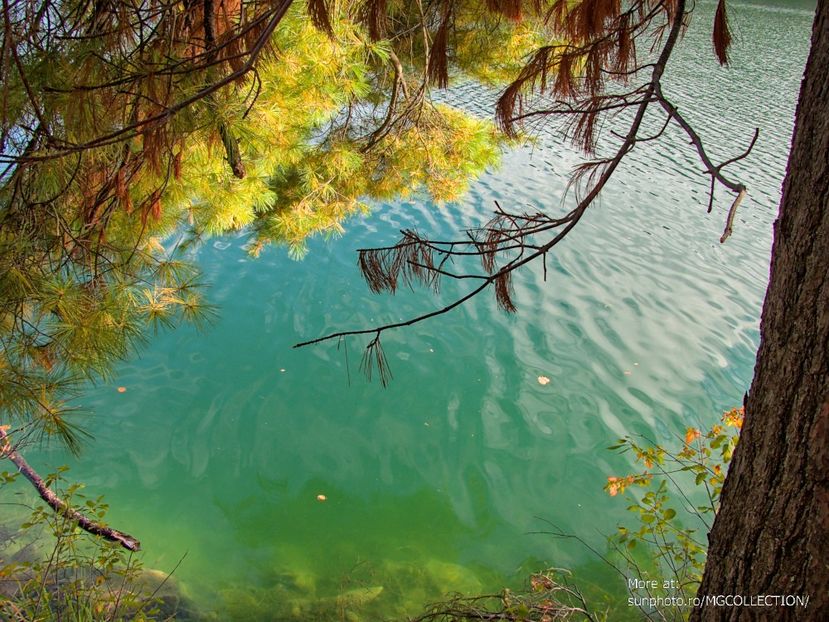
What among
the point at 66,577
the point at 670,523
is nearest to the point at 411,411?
the point at 670,523

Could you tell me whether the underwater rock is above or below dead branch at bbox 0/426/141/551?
below

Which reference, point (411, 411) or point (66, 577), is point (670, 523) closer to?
point (411, 411)

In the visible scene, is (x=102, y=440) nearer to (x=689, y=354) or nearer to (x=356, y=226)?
(x=356, y=226)

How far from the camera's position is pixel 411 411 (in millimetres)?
4305

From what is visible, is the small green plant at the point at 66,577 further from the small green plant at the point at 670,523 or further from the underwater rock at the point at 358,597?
the small green plant at the point at 670,523

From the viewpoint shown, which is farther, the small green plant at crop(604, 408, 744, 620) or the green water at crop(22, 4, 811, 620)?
the green water at crop(22, 4, 811, 620)

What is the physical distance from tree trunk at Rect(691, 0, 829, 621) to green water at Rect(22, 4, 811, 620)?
1246mm

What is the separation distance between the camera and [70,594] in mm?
2051

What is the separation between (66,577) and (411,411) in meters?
2.29

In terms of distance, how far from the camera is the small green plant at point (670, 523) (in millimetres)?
2102

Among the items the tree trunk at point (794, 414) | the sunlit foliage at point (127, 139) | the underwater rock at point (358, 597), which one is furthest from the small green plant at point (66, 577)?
the tree trunk at point (794, 414)

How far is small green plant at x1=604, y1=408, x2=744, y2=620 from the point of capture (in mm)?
2102

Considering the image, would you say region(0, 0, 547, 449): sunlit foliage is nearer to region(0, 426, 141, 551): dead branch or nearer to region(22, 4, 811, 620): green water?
region(0, 426, 141, 551): dead branch

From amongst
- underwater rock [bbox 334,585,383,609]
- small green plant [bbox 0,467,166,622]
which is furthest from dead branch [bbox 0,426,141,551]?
underwater rock [bbox 334,585,383,609]
